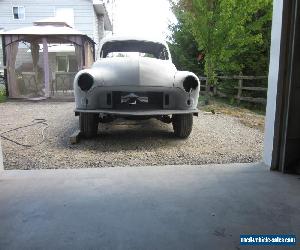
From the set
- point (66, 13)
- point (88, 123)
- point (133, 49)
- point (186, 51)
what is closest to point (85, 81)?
point (88, 123)

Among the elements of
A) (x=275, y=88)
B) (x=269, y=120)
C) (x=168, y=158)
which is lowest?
(x=168, y=158)

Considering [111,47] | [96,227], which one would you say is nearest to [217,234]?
[96,227]

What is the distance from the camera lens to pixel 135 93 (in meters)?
5.27

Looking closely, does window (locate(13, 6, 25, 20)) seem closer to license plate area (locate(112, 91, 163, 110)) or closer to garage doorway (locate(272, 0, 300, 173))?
license plate area (locate(112, 91, 163, 110))

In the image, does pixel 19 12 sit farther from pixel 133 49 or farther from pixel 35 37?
pixel 133 49

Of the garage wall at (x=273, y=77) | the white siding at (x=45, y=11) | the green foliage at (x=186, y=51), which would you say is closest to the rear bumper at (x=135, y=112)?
the garage wall at (x=273, y=77)

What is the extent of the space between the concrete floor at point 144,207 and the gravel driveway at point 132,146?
762mm

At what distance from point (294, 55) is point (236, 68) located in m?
8.54

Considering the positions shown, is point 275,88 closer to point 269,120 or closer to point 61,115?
point 269,120

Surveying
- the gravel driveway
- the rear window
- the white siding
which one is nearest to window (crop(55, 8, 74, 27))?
the white siding

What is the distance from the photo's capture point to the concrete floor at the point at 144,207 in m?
2.02

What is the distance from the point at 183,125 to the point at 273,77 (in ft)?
7.32

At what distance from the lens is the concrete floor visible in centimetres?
202

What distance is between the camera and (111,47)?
268 inches
